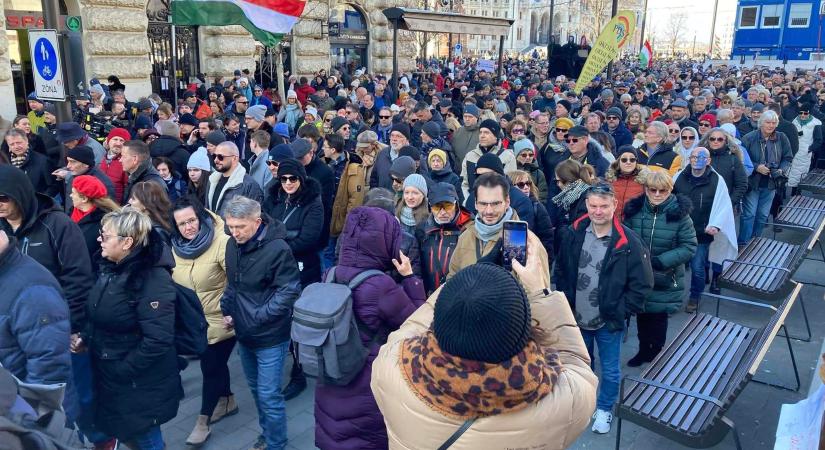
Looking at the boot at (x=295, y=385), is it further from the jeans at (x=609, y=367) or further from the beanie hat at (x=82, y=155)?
the beanie hat at (x=82, y=155)

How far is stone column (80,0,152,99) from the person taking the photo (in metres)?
14.8

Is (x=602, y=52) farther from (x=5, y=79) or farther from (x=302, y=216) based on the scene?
(x=5, y=79)

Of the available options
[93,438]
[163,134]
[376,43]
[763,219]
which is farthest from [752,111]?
[376,43]

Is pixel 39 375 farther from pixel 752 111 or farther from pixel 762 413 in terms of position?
pixel 752 111

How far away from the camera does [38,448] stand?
1.85 meters

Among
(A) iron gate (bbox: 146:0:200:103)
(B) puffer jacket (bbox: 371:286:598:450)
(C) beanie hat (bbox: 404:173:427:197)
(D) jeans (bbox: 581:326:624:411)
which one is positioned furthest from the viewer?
(A) iron gate (bbox: 146:0:200:103)

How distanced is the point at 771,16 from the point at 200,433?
44.0m

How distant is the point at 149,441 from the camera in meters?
3.71

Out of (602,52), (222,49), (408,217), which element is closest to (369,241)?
(408,217)

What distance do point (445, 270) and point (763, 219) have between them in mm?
5544

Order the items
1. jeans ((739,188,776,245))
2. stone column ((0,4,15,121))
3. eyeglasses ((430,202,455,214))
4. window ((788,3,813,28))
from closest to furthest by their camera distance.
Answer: eyeglasses ((430,202,455,214)), jeans ((739,188,776,245)), stone column ((0,4,15,121)), window ((788,3,813,28))

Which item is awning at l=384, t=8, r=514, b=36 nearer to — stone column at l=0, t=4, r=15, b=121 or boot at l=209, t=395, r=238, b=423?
stone column at l=0, t=4, r=15, b=121

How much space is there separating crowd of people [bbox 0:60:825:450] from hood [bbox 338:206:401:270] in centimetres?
1

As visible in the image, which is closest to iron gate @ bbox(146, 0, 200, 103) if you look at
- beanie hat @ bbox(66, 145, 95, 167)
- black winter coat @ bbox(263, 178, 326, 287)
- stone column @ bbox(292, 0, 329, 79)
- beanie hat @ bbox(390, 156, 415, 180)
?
stone column @ bbox(292, 0, 329, 79)
